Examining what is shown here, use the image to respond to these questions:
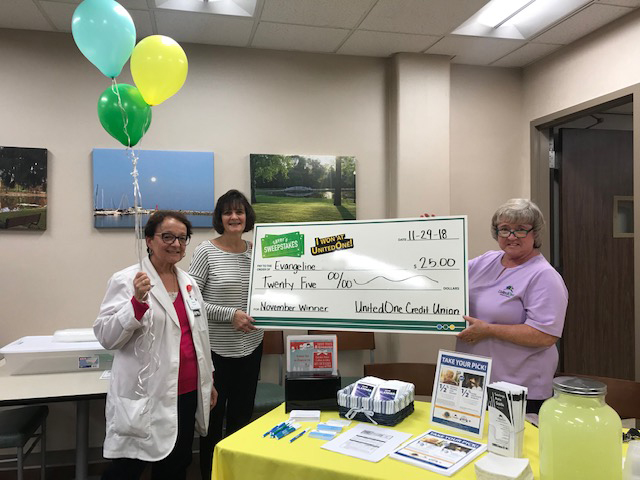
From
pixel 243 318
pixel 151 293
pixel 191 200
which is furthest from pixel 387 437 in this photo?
pixel 191 200

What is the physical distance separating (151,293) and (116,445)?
25.0 inches

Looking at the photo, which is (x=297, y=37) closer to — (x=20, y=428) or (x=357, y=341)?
(x=357, y=341)

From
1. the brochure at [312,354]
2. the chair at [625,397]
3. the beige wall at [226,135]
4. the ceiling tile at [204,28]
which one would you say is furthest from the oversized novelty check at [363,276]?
the ceiling tile at [204,28]

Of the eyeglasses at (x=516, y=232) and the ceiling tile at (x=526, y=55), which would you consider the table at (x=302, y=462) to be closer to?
the eyeglasses at (x=516, y=232)

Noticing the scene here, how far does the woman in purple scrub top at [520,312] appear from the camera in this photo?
1.95 meters

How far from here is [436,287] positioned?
6.50 feet

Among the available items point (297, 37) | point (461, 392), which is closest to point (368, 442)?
point (461, 392)

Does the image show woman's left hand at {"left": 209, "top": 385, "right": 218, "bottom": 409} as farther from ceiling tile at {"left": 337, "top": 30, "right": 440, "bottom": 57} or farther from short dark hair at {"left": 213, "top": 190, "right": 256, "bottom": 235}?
ceiling tile at {"left": 337, "top": 30, "right": 440, "bottom": 57}

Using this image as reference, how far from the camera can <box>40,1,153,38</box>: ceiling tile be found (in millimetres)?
2809

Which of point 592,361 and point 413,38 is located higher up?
point 413,38

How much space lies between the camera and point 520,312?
6.66 feet

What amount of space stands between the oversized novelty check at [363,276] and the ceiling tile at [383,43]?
1725 mm

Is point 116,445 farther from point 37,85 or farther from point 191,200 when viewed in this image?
point 37,85

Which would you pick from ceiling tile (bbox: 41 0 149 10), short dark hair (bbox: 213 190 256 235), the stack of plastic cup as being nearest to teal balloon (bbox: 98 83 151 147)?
short dark hair (bbox: 213 190 256 235)
